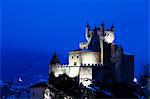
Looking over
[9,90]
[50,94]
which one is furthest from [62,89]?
[9,90]

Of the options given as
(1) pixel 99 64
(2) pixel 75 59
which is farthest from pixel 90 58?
(2) pixel 75 59

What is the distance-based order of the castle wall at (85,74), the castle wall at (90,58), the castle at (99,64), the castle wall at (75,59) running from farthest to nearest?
the castle wall at (75,59), the castle wall at (90,58), the castle at (99,64), the castle wall at (85,74)

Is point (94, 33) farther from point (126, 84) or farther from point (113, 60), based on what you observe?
point (126, 84)

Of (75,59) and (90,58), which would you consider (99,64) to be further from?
(75,59)

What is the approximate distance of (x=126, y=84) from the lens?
139 feet

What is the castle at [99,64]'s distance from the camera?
4353 cm

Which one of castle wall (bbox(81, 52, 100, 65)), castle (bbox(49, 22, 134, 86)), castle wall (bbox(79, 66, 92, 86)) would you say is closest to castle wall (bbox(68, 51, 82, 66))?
castle (bbox(49, 22, 134, 86))

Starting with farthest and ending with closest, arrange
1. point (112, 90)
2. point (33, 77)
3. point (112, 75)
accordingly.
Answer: point (33, 77) → point (112, 75) → point (112, 90)

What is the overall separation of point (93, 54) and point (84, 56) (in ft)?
2.53

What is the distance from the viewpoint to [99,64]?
44.2 metres

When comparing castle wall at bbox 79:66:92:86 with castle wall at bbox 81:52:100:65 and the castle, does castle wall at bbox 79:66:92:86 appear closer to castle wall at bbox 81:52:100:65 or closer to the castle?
the castle

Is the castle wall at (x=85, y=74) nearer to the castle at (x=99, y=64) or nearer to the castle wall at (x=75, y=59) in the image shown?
the castle at (x=99, y=64)

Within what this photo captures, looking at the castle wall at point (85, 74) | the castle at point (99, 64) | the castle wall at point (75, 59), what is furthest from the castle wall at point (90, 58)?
the castle wall at point (85, 74)

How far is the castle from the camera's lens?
43.5 meters
